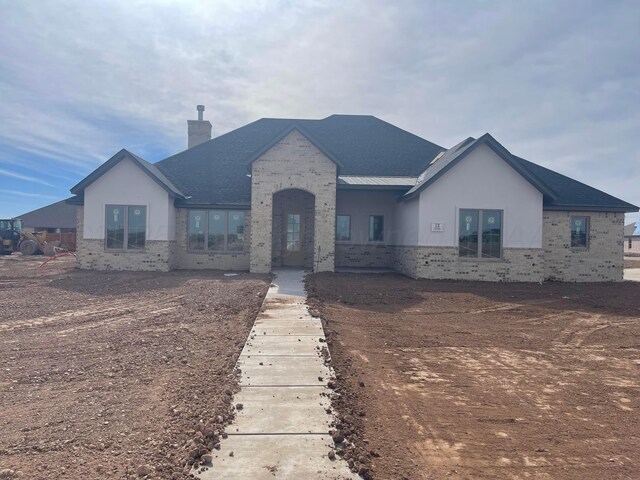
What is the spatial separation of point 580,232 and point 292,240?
38.9ft

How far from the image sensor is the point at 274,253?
61.5 feet

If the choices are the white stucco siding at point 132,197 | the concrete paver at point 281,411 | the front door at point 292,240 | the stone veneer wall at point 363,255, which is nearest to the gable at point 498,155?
the stone veneer wall at point 363,255

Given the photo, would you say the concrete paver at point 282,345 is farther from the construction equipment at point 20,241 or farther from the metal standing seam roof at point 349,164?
the construction equipment at point 20,241

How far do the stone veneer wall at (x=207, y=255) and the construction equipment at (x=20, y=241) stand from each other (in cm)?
1511

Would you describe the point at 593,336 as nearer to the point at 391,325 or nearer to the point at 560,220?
the point at 391,325

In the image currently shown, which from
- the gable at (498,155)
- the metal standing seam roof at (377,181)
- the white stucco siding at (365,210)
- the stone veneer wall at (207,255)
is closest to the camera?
the gable at (498,155)

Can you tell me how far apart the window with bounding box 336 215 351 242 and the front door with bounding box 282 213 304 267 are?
182 centimetres

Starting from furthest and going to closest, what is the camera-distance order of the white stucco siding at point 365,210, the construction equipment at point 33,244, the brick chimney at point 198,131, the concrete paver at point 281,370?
the construction equipment at point 33,244 < the brick chimney at point 198,131 < the white stucco siding at point 365,210 < the concrete paver at point 281,370

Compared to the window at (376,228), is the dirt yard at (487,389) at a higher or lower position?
lower

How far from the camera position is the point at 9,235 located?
2902cm

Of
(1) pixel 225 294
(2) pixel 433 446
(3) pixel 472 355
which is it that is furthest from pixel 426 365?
(1) pixel 225 294

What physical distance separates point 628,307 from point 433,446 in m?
10.2

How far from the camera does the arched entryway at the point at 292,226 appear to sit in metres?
18.8

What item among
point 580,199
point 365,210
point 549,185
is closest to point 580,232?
point 580,199
